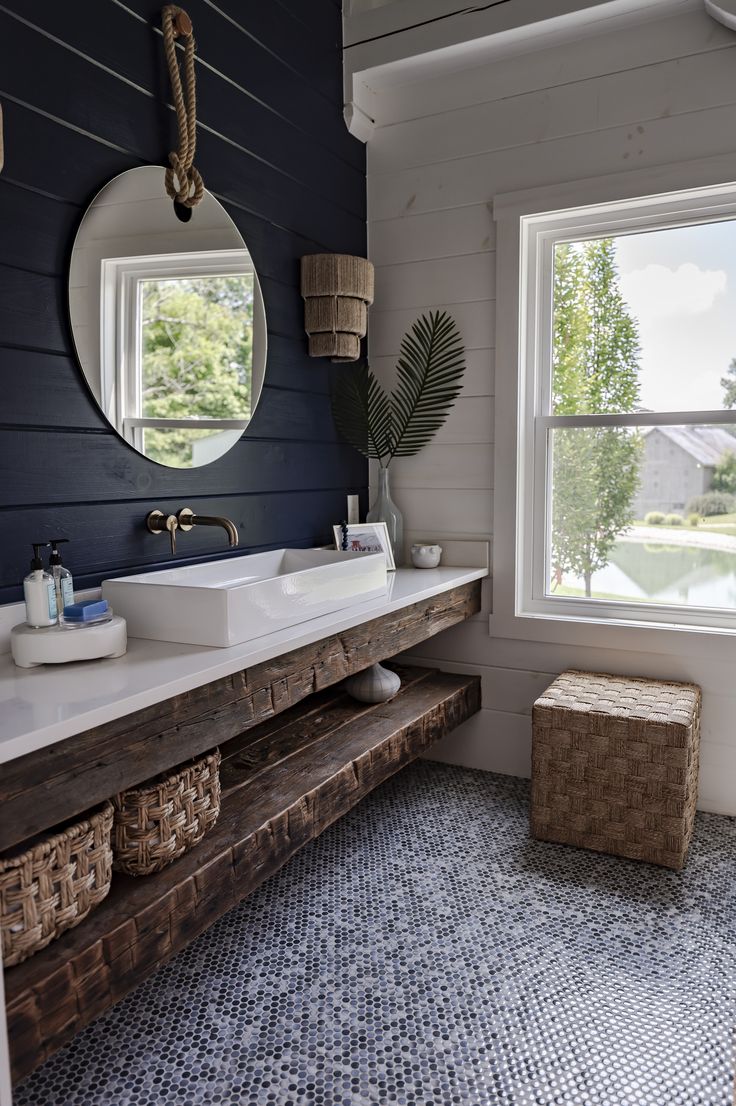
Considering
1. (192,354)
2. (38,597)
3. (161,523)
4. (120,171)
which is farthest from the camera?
(192,354)

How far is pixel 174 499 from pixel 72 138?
0.91 m

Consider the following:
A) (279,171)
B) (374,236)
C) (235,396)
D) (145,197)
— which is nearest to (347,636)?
(235,396)

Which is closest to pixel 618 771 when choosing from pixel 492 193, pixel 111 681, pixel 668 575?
pixel 668 575

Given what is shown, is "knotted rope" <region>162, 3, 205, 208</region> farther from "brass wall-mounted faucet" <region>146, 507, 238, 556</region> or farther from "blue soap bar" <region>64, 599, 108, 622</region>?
"blue soap bar" <region>64, 599, 108, 622</region>

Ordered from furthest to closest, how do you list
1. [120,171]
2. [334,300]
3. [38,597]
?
[334,300], [120,171], [38,597]

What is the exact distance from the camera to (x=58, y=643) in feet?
5.08

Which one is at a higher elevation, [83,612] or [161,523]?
[161,523]

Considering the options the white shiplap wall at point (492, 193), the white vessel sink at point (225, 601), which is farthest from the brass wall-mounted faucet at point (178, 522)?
the white shiplap wall at point (492, 193)

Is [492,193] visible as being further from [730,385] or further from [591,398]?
[730,385]

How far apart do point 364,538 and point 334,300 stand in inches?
32.3

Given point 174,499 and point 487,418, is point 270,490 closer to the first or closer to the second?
point 174,499

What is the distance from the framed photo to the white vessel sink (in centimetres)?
47

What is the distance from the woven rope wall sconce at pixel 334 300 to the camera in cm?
263

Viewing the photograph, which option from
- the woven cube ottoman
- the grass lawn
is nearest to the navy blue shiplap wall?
the woven cube ottoman
